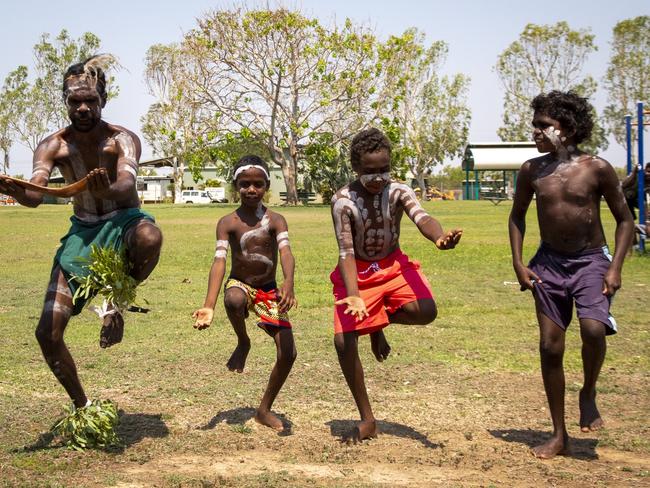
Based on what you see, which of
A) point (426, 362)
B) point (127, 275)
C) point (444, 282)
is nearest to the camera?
point (127, 275)

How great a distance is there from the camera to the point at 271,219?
6.47 m

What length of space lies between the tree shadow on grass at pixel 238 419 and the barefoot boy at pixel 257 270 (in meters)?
0.11

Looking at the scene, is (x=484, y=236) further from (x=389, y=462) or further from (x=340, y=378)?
(x=389, y=462)

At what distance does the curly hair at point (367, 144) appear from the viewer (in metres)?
5.96

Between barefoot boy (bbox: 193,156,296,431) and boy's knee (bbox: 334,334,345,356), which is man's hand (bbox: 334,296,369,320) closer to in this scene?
boy's knee (bbox: 334,334,345,356)

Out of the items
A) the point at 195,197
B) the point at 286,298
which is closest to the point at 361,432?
the point at 286,298

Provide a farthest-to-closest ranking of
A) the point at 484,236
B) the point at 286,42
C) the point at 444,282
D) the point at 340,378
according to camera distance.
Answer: the point at 286,42
the point at 484,236
the point at 444,282
the point at 340,378

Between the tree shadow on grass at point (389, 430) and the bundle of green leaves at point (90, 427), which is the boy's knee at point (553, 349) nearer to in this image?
the tree shadow on grass at point (389, 430)

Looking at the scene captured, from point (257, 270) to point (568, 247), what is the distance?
2143 mm

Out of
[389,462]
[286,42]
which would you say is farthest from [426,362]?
[286,42]

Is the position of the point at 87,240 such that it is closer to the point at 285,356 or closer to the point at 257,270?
the point at 257,270

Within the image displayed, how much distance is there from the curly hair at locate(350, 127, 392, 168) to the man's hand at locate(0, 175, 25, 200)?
6.90 ft

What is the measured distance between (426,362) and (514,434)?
2328 mm

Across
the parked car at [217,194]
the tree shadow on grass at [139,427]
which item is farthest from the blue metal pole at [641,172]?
the parked car at [217,194]
